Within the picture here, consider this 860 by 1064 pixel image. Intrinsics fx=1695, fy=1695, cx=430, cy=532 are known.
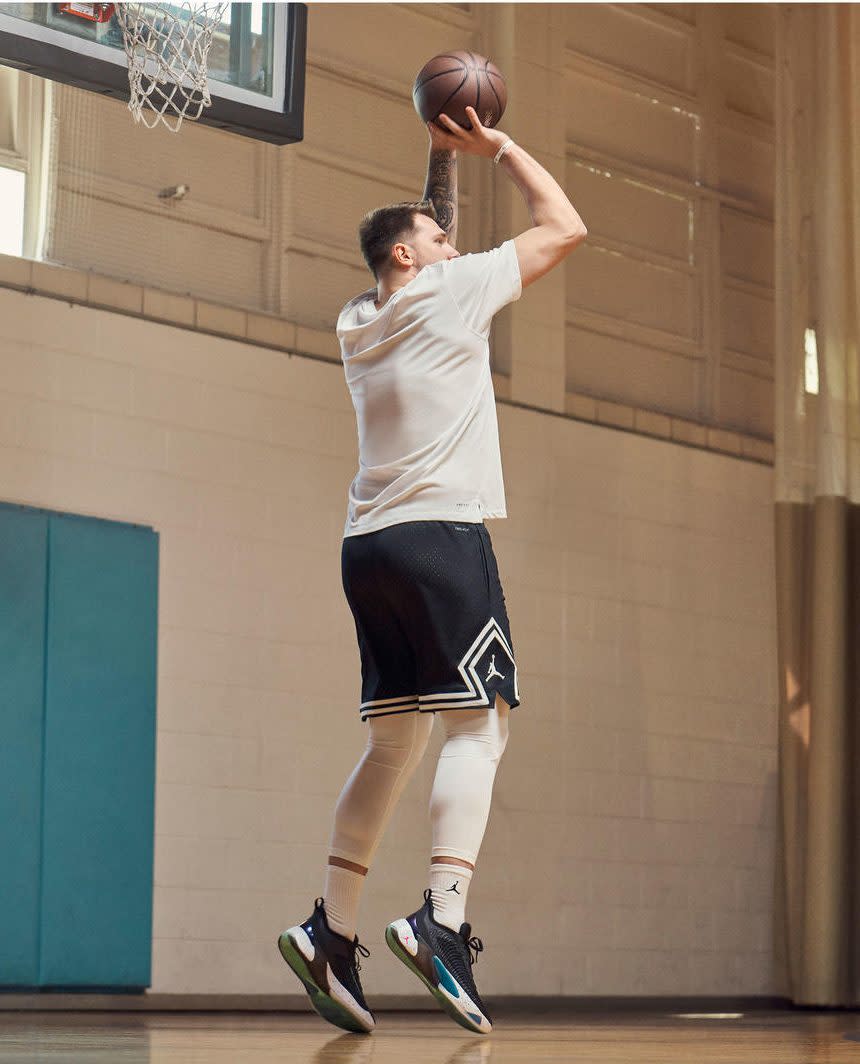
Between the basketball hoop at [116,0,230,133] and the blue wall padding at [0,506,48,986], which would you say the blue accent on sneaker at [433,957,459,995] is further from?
the blue wall padding at [0,506,48,986]

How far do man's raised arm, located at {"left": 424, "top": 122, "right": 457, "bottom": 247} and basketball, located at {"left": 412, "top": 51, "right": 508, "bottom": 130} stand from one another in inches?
3.5

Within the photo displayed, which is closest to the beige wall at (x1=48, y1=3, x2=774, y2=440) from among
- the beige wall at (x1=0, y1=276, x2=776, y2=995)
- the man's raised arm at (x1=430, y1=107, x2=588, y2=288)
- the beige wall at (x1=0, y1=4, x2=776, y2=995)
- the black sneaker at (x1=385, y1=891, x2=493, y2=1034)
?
the beige wall at (x1=0, y1=4, x2=776, y2=995)

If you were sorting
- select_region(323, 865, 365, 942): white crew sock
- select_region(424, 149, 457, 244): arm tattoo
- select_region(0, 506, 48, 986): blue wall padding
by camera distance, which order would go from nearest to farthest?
1. select_region(323, 865, 365, 942): white crew sock
2. select_region(424, 149, 457, 244): arm tattoo
3. select_region(0, 506, 48, 986): blue wall padding

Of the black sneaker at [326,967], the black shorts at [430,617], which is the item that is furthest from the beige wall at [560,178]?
the black sneaker at [326,967]

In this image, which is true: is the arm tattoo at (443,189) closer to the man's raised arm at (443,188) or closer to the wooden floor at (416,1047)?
the man's raised arm at (443,188)

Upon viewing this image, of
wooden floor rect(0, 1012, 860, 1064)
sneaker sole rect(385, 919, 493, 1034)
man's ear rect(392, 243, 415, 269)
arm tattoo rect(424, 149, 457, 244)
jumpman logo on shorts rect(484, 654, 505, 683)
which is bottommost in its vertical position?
wooden floor rect(0, 1012, 860, 1064)

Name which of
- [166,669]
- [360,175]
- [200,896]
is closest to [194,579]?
[166,669]

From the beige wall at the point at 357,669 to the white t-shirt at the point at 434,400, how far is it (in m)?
3.03

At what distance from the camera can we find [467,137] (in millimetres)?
3943

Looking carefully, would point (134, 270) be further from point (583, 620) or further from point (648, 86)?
point (648, 86)

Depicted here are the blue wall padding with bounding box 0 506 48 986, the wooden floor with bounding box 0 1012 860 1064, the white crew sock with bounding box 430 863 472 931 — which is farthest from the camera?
the blue wall padding with bounding box 0 506 48 986

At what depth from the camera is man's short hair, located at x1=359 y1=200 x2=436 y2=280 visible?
12.3 feet

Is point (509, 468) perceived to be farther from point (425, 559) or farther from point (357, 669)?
point (425, 559)

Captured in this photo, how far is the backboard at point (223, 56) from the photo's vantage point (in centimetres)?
500
